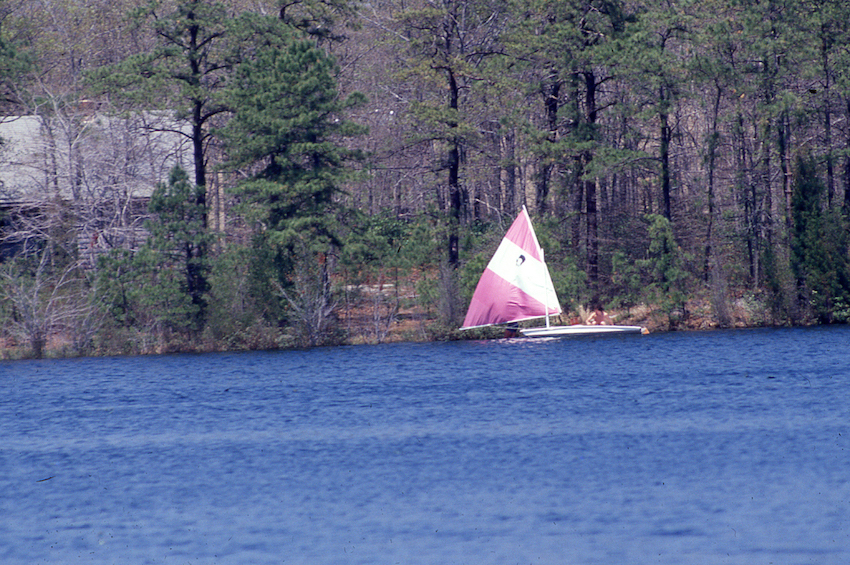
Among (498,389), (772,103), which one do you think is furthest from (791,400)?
(772,103)

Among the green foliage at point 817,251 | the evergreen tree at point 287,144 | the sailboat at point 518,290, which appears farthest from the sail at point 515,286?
the green foliage at point 817,251

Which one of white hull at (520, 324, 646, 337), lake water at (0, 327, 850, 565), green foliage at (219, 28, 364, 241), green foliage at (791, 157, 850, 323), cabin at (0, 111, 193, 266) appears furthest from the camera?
cabin at (0, 111, 193, 266)

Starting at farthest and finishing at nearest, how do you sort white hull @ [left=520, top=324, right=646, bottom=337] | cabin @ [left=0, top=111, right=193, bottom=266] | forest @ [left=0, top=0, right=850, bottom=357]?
cabin @ [left=0, top=111, right=193, bottom=266], forest @ [left=0, top=0, right=850, bottom=357], white hull @ [left=520, top=324, right=646, bottom=337]

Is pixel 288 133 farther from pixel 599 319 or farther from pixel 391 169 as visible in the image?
pixel 599 319

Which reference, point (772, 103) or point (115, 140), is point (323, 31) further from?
point (772, 103)

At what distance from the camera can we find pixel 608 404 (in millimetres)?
22922

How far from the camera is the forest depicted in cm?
3494

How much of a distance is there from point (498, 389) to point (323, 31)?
17.2 metres

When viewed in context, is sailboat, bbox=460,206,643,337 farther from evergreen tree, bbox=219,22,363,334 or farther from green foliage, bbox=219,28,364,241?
green foliage, bbox=219,28,364,241

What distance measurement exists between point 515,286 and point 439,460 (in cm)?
1652

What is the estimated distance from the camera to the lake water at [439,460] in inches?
516

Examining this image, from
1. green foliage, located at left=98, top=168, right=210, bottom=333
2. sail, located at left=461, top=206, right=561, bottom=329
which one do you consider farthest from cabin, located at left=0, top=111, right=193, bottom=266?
sail, located at left=461, top=206, right=561, bottom=329

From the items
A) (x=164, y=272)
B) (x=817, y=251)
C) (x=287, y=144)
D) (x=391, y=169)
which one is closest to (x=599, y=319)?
(x=817, y=251)

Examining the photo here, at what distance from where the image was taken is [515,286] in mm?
34219
